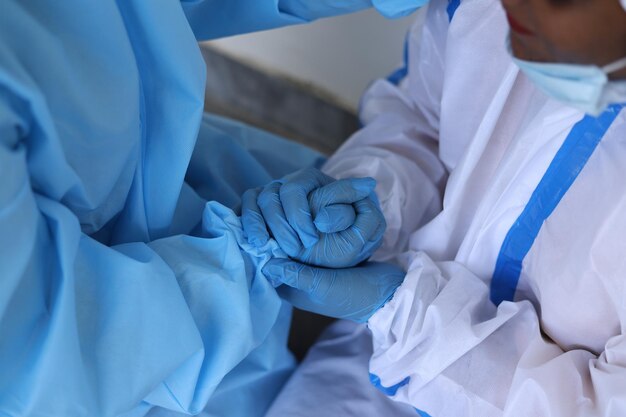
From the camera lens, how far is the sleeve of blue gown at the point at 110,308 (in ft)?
1.57

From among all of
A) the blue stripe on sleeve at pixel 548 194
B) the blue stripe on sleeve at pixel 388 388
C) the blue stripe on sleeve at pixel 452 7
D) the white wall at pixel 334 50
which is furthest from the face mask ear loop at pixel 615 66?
the white wall at pixel 334 50

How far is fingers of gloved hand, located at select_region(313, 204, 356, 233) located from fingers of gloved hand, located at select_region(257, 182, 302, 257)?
0.03 m

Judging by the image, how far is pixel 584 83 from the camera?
0.40 m

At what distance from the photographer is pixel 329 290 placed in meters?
0.60

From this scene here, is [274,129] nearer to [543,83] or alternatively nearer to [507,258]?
[507,258]

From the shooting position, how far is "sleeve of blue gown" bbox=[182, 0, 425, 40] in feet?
2.15

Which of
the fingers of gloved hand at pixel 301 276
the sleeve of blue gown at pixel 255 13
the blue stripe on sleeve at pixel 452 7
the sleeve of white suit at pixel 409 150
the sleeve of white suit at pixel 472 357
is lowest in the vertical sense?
the sleeve of white suit at pixel 472 357

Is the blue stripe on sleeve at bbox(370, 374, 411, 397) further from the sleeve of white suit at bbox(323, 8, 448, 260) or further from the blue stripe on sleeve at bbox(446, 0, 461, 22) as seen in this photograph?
the blue stripe on sleeve at bbox(446, 0, 461, 22)

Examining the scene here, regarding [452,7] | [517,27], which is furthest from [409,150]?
[517,27]

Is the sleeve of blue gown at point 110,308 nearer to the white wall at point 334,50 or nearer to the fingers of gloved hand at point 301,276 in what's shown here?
the fingers of gloved hand at point 301,276

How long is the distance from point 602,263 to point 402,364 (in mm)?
210

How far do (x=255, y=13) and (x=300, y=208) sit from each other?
0.73ft

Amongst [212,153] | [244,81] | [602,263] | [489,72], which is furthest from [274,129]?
[602,263]

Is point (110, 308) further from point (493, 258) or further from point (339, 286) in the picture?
point (493, 258)
